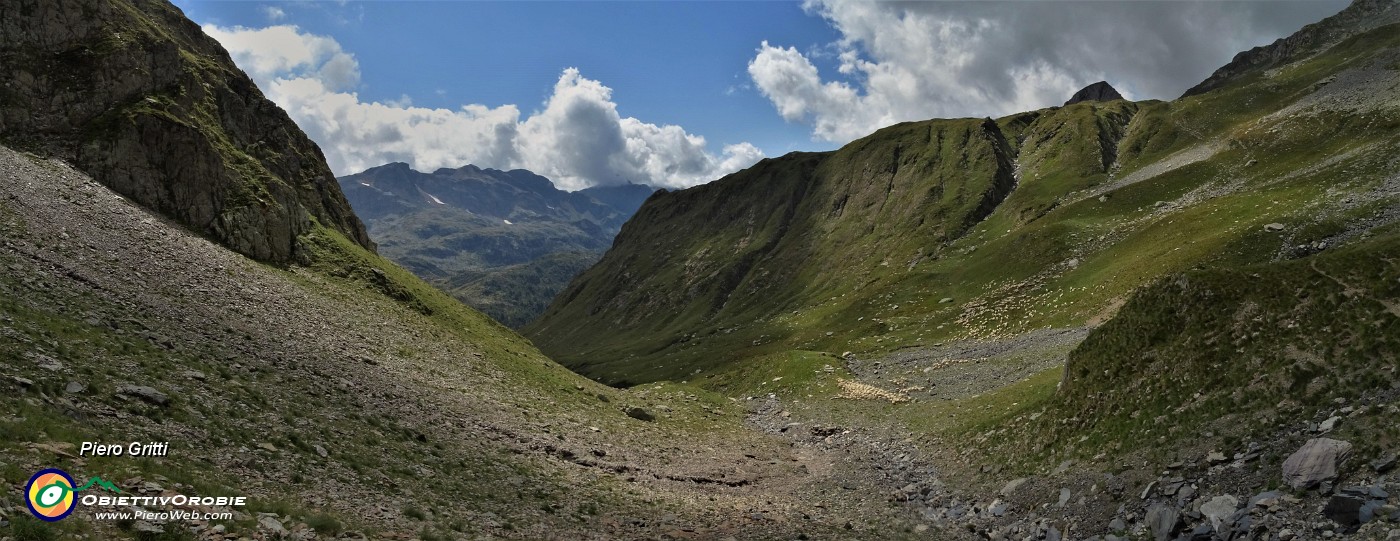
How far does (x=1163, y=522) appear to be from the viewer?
57.5ft

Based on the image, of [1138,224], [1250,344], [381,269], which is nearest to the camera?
[1250,344]

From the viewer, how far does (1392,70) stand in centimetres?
12988

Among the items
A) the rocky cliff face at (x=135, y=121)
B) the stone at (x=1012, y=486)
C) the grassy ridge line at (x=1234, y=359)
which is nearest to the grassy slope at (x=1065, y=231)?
the grassy ridge line at (x=1234, y=359)

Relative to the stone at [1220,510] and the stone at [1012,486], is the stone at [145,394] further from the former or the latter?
the stone at [1220,510]

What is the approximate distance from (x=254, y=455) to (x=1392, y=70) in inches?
7898

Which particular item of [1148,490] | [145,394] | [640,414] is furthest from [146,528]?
[640,414]

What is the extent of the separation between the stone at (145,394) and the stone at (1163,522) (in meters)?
31.1

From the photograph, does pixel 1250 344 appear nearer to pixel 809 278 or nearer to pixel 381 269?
pixel 381 269

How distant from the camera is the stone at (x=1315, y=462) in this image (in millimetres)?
15805

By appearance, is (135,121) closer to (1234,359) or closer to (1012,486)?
(1012,486)

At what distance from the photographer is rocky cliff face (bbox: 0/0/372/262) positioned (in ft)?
148

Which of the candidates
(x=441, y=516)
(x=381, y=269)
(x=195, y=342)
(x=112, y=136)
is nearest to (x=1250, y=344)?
(x=441, y=516)

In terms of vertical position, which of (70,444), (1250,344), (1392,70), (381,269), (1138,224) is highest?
(1392,70)

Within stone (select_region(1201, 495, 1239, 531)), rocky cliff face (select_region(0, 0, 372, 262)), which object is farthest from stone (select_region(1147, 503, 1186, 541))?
rocky cliff face (select_region(0, 0, 372, 262))
